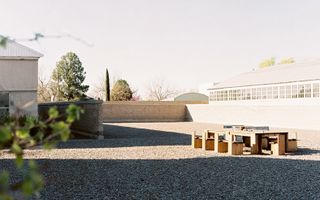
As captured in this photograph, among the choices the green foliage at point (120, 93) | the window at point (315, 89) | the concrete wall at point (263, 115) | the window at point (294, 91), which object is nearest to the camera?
the concrete wall at point (263, 115)

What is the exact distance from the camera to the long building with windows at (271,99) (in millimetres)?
27984

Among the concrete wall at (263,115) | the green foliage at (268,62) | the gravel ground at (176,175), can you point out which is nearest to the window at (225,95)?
the concrete wall at (263,115)

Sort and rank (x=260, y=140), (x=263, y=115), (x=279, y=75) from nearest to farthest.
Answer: (x=260, y=140) → (x=263, y=115) → (x=279, y=75)

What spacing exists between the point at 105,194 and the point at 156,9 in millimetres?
18060

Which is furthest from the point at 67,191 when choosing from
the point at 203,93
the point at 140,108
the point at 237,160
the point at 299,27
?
the point at 203,93

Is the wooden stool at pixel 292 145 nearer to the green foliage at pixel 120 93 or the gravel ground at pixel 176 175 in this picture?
the gravel ground at pixel 176 175

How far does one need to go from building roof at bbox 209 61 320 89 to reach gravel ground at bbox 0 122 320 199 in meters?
19.3

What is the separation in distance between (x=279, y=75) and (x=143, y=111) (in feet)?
43.6

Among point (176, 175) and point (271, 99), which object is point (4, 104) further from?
point (271, 99)

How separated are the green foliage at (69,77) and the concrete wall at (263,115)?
53.2 feet

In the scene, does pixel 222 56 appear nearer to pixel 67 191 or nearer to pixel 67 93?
pixel 67 93

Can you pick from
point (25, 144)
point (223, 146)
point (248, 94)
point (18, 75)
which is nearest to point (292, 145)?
point (223, 146)

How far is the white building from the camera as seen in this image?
16.6 metres

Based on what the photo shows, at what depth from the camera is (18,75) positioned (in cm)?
1684
